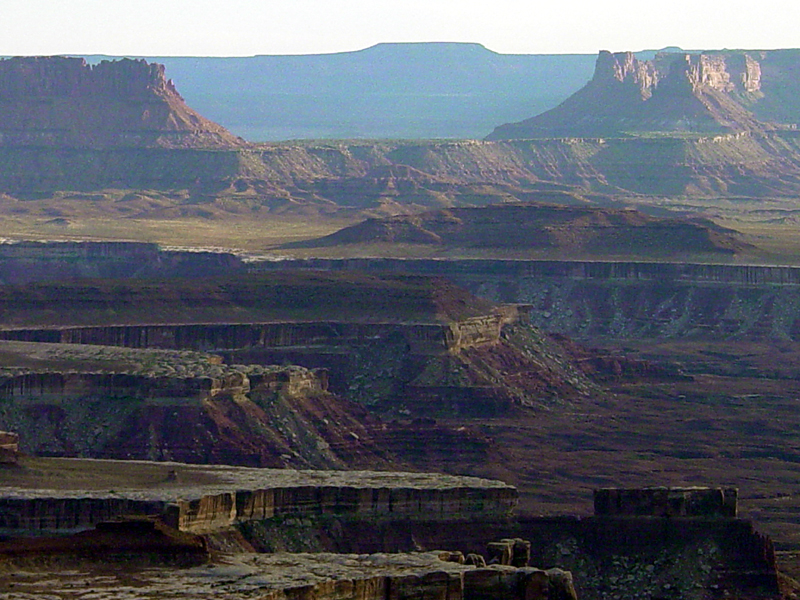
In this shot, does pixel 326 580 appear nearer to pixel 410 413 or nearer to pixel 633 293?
pixel 410 413

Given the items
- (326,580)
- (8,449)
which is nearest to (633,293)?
(8,449)

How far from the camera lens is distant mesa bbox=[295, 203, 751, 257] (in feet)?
520

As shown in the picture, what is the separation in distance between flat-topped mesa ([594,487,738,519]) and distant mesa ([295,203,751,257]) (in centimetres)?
9193

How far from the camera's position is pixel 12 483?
A: 2357 inches

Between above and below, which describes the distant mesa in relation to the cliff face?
above

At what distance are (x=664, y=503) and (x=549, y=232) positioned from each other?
100164 millimetres

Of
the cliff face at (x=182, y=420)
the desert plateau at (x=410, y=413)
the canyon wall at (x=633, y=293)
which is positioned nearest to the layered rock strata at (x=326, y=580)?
the desert plateau at (x=410, y=413)

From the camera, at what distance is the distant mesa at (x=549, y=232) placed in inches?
6245

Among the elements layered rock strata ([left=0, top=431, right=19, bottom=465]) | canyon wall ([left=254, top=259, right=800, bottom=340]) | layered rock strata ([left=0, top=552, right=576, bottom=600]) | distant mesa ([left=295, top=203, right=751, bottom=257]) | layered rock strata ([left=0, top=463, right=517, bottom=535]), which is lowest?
layered rock strata ([left=0, top=552, right=576, bottom=600])

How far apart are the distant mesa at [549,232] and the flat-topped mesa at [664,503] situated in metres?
91.9

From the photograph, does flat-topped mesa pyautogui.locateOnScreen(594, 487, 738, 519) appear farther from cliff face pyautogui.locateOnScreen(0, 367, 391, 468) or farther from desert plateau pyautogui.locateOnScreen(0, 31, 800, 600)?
cliff face pyautogui.locateOnScreen(0, 367, 391, 468)

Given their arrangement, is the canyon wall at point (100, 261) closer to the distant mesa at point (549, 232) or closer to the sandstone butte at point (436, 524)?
the distant mesa at point (549, 232)

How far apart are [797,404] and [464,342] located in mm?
14654

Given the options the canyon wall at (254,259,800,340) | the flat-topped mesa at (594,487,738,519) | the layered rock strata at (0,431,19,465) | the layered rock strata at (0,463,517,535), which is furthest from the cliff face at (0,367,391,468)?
the canyon wall at (254,259,800,340)
